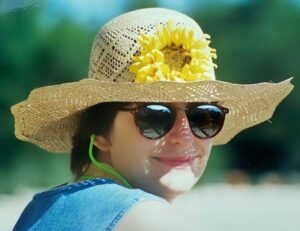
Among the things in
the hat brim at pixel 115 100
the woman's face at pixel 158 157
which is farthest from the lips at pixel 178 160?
the hat brim at pixel 115 100

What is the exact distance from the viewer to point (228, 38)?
1493 centimetres

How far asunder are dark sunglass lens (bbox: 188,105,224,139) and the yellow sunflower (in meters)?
0.06

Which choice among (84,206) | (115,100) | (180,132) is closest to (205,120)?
(180,132)

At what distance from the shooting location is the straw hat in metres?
1.67

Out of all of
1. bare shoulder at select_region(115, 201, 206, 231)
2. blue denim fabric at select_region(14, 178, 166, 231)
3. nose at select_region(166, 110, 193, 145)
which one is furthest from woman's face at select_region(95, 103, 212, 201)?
bare shoulder at select_region(115, 201, 206, 231)

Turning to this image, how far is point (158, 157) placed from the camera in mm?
1663

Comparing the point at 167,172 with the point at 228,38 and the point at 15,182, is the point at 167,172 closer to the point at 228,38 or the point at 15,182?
the point at 15,182

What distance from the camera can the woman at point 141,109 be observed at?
166 centimetres

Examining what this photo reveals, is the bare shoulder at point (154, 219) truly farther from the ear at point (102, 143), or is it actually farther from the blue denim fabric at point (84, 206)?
the ear at point (102, 143)

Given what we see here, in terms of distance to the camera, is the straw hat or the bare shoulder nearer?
the bare shoulder

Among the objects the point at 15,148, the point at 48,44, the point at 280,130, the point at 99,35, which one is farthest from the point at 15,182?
the point at 99,35

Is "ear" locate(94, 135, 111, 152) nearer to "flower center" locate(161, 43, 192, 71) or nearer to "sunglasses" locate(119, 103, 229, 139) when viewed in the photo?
"sunglasses" locate(119, 103, 229, 139)

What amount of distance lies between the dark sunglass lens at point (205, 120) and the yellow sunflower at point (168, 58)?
0.20ft

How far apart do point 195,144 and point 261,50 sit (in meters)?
13.6
